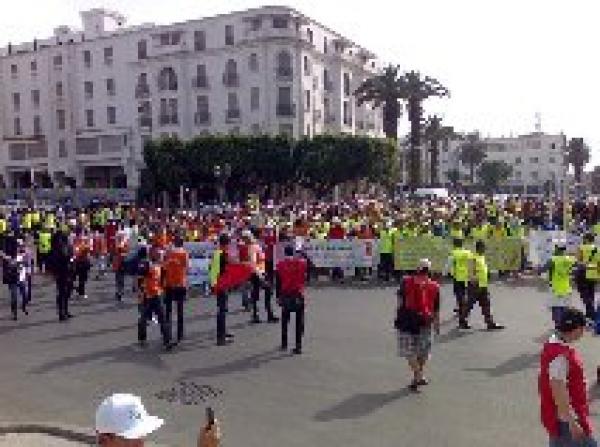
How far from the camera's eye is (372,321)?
15711 mm

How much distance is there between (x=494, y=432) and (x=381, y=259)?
44.1 feet

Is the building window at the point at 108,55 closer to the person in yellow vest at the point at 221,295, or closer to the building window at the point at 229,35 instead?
the building window at the point at 229,35

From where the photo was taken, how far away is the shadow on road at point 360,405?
9367 millimetres

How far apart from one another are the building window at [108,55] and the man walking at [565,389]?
72.9 m

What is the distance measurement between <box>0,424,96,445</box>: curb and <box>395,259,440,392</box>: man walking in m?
4.15

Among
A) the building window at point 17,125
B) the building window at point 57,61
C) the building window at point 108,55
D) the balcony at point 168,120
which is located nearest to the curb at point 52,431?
the balcony at point 168,120

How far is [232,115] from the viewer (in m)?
69.5

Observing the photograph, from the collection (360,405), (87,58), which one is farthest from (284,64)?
(360,405)

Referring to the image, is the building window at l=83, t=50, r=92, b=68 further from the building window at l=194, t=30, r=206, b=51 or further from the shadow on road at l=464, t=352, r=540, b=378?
the shadow on road at l=464, t=352, r=540, b=378

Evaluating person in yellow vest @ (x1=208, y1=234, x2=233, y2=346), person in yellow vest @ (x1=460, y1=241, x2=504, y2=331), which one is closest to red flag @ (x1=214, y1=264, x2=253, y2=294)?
person in yellow vest @ (x1=208, y1=234, x2=233, y2=346)

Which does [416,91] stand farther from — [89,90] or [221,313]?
[221,313]

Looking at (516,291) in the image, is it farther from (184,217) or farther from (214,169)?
(214,169)

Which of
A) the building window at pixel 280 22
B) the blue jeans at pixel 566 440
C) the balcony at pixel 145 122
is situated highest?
the building window at pixel 280 22

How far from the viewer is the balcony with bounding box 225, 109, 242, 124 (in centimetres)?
6931
